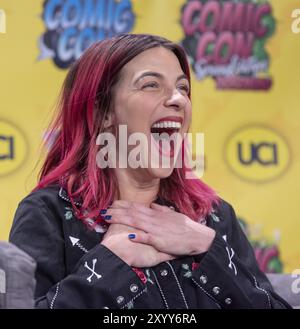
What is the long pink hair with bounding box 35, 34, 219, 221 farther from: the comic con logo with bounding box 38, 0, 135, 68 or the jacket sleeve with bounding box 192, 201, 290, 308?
the comic con logo with bounding box 38, 0, 135, 68

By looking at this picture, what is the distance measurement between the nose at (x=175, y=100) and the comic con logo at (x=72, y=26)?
0.52 metres

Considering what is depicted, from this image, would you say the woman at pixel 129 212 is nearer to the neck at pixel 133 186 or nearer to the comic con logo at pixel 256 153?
the neck at pixel 133 186

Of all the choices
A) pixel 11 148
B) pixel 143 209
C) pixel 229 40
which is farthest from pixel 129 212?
pixel 229 40

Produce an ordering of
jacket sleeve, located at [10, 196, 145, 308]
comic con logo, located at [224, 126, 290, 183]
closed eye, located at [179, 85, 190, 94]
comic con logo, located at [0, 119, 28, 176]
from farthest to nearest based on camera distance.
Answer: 1. comic con logo, located at [224, 126, 290, 183]
2. comic con logo, located at [0, 119, 28, 176]
3. closed eye, located at [179, 85, 190, 94]
4. jacket sleeve, located at [10, 196, 145, 308]

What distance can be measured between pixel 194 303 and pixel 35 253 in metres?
0.33

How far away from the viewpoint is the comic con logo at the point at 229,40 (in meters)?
1.83

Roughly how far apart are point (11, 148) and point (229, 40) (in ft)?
2.38

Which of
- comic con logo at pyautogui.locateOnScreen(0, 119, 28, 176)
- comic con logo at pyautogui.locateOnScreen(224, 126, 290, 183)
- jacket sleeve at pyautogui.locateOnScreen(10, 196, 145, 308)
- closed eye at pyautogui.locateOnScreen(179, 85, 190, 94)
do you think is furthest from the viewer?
comic con logo at pyautogui.locateOnScreen(224, 126, 290, 183)

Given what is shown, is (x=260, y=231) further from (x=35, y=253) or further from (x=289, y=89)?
(x=35, y=253)

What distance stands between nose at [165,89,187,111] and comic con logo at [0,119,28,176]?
0.54 metres

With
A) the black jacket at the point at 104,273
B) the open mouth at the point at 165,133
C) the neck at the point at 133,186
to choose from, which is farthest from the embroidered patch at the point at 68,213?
the open mouth at the point at 165,133

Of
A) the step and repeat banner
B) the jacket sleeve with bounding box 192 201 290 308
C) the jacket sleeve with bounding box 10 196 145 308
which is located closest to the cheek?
the jacket sleeve with bounding box 192 201 290 308

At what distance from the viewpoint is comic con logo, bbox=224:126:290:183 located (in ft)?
5.90

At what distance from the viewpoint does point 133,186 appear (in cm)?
133
